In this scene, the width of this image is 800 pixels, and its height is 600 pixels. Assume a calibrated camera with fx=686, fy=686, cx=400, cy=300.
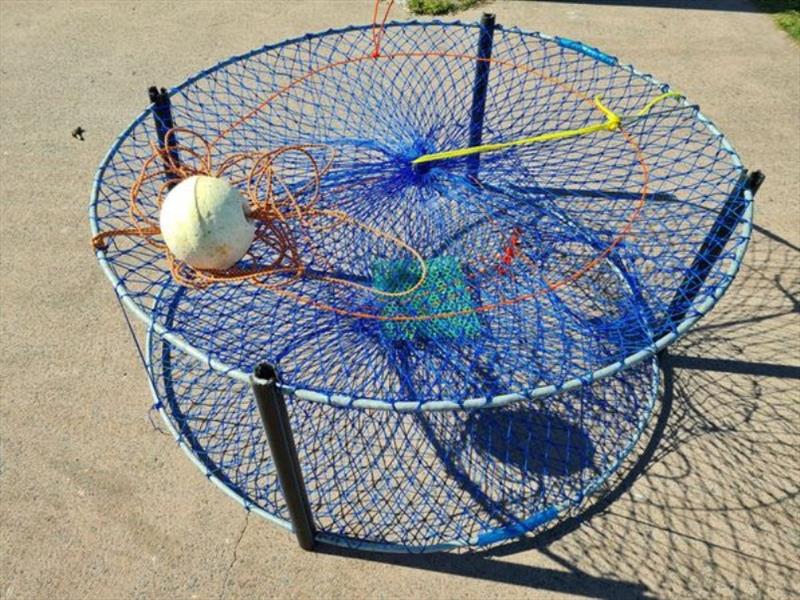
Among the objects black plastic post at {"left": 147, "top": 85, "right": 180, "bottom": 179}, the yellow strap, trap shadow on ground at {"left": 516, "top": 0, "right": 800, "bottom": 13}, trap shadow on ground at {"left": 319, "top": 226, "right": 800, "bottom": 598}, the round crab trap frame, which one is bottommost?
trap shadow on ground at {"left": 319, "top": 226, "right": 800, "bottom": 598}

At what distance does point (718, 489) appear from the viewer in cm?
207

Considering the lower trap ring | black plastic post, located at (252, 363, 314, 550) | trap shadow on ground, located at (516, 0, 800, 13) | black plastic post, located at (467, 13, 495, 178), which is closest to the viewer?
black plastic post, located at (252, 363, 314, 550)

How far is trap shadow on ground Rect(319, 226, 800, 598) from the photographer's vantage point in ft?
6.20

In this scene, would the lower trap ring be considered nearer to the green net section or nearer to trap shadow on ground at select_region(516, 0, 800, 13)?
the green net section

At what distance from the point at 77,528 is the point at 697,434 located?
191 cm

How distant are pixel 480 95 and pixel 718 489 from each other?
162 cm

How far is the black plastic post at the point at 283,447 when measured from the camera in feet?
4.49

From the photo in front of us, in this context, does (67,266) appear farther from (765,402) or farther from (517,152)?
(765,402)

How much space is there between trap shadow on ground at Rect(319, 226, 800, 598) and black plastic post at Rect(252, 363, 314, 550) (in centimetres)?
18

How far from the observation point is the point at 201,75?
2.30m

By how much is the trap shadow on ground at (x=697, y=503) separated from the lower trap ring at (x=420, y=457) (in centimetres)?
7

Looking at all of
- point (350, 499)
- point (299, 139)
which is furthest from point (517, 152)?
point (350, 499)

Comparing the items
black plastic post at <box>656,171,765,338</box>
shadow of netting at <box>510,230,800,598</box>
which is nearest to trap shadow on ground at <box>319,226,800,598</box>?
shadow of netting at <box>510,230,800,598</box>

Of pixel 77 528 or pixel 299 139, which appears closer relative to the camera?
pixel 77 528
